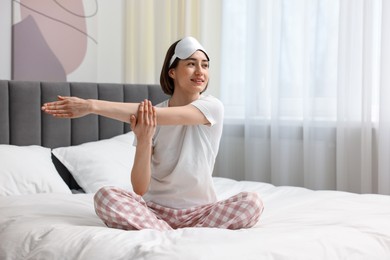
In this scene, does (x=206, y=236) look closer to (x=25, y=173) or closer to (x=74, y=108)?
(x=74, y=108)

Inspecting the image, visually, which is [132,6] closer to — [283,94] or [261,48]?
[261,48]

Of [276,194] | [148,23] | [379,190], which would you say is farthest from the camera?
[148,23]

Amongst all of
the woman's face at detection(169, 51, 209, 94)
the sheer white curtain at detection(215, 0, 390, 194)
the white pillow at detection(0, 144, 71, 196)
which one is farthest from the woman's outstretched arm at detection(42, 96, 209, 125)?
the sheer white curtain at detection(215, 0, 390, 194)

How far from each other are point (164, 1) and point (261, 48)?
2.94 feet

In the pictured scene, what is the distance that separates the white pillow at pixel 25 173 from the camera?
285 cm

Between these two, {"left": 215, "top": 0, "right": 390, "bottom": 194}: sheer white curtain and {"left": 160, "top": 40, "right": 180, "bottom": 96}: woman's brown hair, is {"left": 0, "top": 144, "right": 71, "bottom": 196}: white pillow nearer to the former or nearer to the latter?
{"left": 160, "top": 40, "right": 180, "bottom": 96}: woman's brown hair

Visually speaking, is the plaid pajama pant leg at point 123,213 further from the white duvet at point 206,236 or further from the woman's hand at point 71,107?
the woman's hand at point 71,107

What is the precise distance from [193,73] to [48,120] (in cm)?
148

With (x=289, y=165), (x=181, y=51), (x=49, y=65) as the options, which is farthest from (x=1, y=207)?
(x=289, y=165)

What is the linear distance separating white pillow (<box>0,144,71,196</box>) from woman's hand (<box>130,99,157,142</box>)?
1064 millimetres

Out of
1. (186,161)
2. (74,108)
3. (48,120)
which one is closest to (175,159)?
(186,161)

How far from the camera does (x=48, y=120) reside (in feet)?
11.3

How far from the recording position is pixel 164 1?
4277 millimetres

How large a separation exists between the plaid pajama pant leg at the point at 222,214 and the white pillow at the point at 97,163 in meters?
1.06
